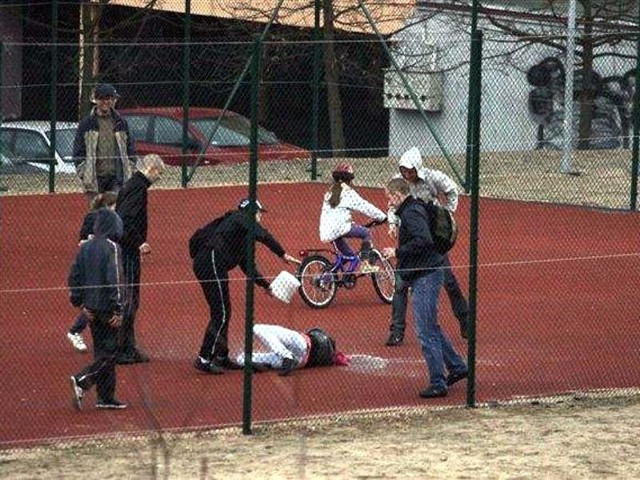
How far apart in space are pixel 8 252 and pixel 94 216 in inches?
205

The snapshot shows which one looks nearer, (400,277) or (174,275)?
(400,277)

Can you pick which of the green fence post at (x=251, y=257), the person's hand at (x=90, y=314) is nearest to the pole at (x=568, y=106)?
the green fence post at (x=251, y=257)

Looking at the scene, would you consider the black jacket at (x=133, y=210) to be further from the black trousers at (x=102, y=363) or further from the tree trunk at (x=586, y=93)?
the tree trunk at (x=586, y=93)

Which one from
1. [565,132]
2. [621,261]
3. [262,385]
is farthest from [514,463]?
[565,132]

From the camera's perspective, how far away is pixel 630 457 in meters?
12.0

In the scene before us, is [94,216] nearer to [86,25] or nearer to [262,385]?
[262,385]

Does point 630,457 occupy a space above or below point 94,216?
below

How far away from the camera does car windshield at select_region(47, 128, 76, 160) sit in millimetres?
24247

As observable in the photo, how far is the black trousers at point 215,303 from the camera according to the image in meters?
14.2

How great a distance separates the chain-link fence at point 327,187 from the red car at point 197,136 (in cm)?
3

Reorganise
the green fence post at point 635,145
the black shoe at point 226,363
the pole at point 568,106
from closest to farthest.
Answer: the black shoe at point 226,363 → the green fence post at point 635,145 → the pole at point 568,106

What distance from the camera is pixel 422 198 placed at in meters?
13.8

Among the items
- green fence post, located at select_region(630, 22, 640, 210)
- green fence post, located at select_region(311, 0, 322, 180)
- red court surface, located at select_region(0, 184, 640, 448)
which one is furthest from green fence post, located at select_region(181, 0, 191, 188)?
green fence post, located at select_region(630, 22, 640, 210)

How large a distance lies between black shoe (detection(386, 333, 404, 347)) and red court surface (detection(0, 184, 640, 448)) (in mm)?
62
